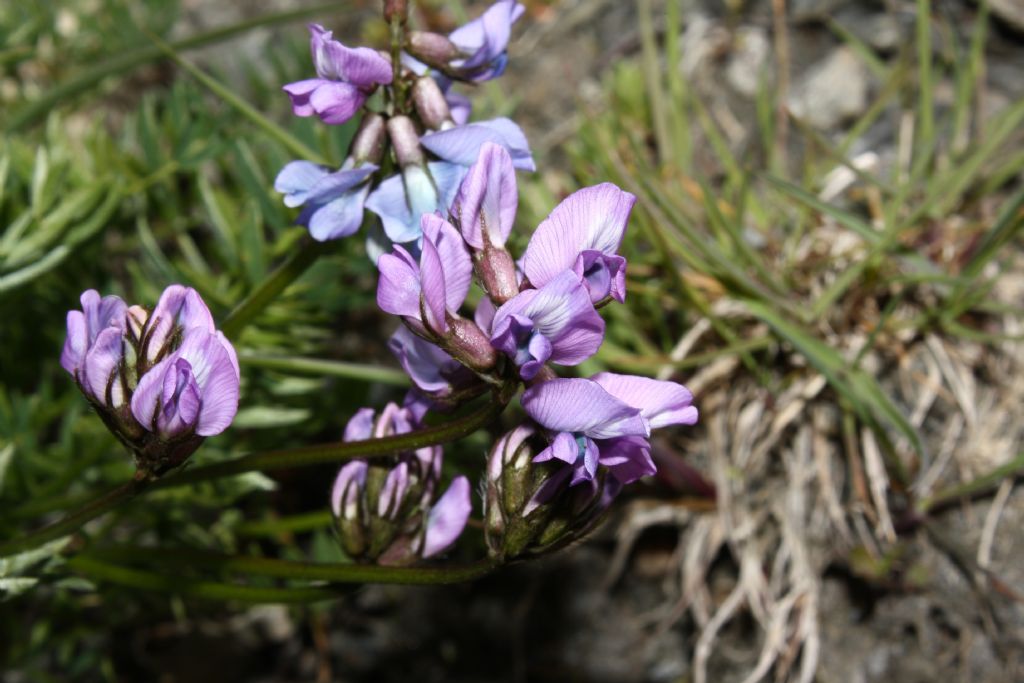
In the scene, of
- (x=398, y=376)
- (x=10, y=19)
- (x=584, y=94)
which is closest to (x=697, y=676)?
(x=398, y=376)

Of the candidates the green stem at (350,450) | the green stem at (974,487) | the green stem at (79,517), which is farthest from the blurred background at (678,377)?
the green stem at (350,450)

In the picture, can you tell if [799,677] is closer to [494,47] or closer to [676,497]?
[676,497]

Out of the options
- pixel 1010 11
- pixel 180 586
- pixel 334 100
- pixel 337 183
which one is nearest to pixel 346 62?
pixel 334 100

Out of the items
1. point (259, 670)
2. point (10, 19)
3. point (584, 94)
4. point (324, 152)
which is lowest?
point (259, 670)

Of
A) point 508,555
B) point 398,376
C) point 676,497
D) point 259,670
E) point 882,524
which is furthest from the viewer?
point 259,670

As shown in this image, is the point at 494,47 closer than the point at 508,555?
No

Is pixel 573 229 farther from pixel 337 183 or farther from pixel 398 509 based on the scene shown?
pixel 398 509
